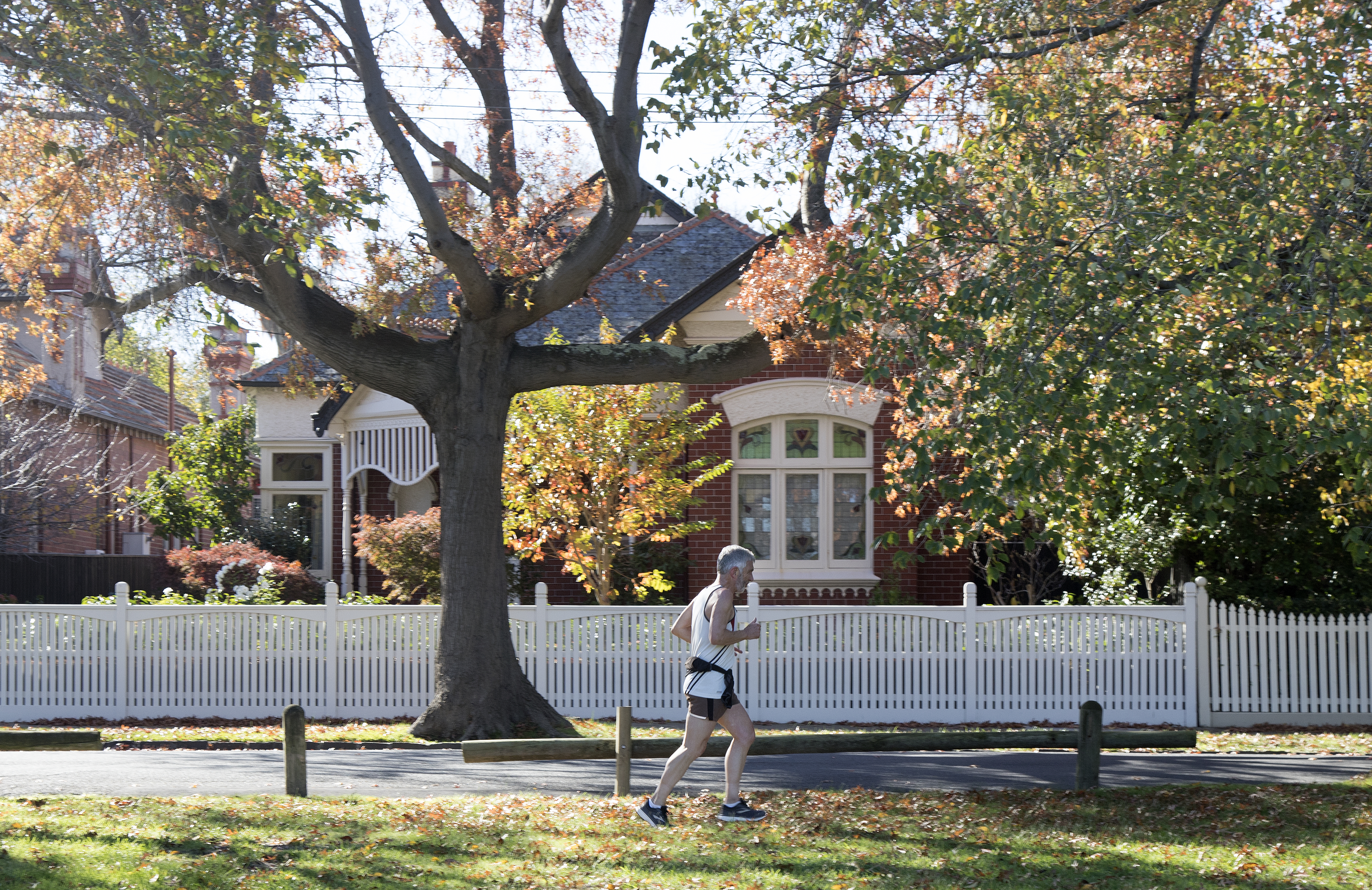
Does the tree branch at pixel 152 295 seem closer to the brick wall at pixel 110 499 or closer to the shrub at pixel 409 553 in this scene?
the shrub at pixel 409 553

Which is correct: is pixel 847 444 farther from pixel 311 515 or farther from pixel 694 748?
pixel 694 748

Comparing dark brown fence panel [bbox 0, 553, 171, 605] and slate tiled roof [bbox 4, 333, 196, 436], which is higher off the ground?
slate tiled roof [bbox 4, 333, 196, 436]

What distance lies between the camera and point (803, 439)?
20.1 metres

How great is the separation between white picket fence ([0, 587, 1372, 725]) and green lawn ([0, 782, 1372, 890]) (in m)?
5.41

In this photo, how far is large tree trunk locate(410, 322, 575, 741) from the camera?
13.4m

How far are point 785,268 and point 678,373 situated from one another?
1.59 m

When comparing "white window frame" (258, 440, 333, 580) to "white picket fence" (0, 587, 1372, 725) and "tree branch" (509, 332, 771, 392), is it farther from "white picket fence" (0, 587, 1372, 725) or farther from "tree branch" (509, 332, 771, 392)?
"tree branch" (509, 332, 771, 392)

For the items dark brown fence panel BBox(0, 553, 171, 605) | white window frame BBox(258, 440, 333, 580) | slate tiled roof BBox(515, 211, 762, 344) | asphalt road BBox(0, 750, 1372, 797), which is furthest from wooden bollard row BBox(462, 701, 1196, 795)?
dark brown fence panel BBox(0, 553, 171, 605)

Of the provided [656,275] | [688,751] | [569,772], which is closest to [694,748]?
[688,751]

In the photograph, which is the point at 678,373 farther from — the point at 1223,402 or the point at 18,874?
the point at 18,874

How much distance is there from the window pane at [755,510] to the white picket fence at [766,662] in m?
4.65

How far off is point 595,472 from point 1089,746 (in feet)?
30.3

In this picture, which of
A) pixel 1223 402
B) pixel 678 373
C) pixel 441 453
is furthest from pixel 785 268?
pixel 1223 402

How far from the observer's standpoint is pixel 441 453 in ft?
44.5
